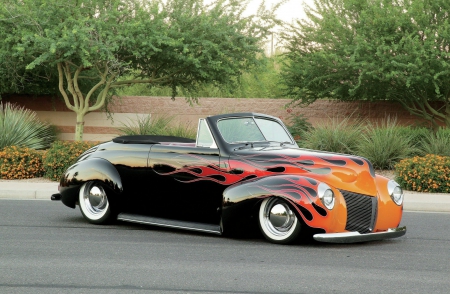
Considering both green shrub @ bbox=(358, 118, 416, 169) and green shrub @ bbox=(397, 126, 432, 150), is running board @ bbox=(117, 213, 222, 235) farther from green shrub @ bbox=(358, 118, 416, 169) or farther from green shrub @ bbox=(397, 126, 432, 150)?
green shrub @ bbox=(397, 126, 432, 150)

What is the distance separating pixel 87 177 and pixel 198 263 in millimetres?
3272

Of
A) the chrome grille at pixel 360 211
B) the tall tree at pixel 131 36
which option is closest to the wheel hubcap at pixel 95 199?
the chrome grille at pixel 360 211

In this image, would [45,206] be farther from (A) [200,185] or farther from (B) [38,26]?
(B) [38,26]

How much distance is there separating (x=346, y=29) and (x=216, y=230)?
1605cm

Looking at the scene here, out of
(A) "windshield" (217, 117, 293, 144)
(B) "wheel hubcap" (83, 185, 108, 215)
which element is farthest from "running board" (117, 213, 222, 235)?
(A) "windshield" (217, 117, 293, 144)

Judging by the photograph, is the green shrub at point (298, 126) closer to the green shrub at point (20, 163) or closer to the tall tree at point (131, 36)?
the tall tree at point (131, 36)

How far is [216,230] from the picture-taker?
9320mm

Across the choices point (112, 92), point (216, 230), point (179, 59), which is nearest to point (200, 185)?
point (216, 230)

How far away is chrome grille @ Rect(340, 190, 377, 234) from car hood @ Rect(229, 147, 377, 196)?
76 mm

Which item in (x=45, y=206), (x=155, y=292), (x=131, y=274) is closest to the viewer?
(x=155, y=292)

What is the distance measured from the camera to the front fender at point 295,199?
8.49 metres

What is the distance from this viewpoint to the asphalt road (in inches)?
266

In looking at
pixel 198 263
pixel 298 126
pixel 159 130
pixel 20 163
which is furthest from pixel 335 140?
pixel 198 263

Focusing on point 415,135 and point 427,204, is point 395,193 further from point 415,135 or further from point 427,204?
point 415,135
